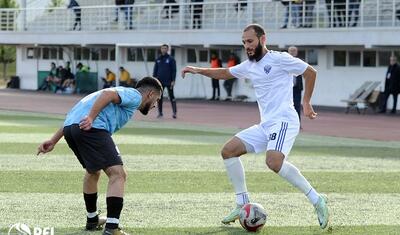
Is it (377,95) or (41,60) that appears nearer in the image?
(377,95)

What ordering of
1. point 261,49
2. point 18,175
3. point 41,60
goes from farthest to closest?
point 41,60 < point 18,175 < point 261,49

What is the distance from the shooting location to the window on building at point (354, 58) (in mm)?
36713

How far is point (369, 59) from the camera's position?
36281 mm

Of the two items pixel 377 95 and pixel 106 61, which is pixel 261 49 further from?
pixel 106 61

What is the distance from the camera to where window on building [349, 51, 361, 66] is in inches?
1445

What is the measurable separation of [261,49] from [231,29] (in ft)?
96.5

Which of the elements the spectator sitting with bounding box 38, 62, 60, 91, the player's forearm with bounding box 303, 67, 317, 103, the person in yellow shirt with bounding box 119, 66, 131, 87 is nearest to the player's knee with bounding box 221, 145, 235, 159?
the player's forearm with bounding box 303, 67, 317, 103

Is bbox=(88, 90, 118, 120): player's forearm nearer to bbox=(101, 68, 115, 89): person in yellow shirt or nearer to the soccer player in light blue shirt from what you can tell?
the soccer player in light blue shirt

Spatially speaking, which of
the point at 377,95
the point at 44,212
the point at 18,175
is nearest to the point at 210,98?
the point at 377,95

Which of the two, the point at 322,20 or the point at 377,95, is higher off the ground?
the point at 322,20

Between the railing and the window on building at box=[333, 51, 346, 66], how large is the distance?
1.58m

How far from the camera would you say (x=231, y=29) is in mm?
39344

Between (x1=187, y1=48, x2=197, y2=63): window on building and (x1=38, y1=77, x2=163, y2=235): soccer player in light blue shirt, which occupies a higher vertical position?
(x1=38, y1=77, x2=163, y2=235): soccer player in light blue shirt

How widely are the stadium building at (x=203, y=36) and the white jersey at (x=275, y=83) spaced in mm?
23395
